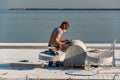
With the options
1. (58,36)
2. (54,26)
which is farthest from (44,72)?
(54,26)

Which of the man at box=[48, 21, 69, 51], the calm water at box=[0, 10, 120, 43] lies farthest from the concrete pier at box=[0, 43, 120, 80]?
the calm water at box=[0, 10, 120, 43]

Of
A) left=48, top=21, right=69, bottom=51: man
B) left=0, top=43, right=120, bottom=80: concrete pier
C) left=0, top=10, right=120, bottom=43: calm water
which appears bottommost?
left=0, top=43, right=120, bottom=80: concrete pier

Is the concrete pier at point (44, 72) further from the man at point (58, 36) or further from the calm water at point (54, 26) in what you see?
the calm water at point (54, 26)

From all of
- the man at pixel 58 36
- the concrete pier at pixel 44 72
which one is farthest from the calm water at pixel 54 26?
the man at pixel 58 36

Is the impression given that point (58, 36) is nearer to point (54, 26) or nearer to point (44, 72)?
point (44, 72)

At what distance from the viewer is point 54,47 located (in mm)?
8992

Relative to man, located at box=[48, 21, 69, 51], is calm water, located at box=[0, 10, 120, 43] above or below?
above

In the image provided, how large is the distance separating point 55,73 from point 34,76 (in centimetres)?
50

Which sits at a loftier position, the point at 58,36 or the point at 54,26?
the point at 54,26

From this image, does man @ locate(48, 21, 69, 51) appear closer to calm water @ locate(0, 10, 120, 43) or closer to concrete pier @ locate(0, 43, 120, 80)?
concrete pier @ locate(0, 43, 120, 80)

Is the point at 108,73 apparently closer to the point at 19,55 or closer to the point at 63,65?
the point at 63,65

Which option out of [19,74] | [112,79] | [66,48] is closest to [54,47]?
[66,48]

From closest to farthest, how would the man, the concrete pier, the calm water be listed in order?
the concrete pier → the man → the calm water

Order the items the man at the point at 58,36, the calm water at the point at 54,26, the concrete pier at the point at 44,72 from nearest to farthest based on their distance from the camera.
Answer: the concrete pier at the point at 44,72 → the man at the point at 58,36 → the calm water at the point at 54,26
